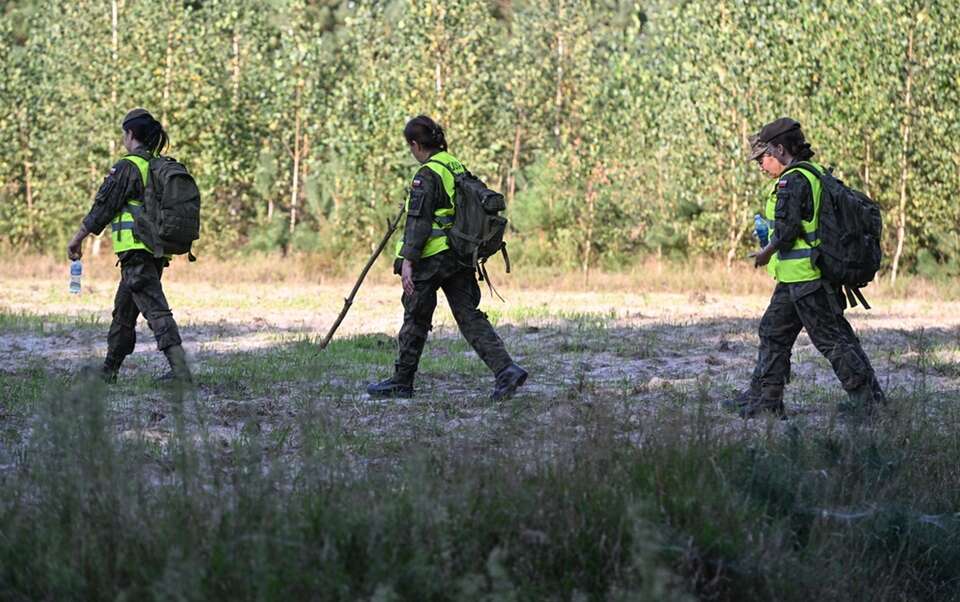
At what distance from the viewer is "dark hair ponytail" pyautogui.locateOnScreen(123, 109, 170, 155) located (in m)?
10.0

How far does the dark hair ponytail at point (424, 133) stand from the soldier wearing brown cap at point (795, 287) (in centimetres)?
219

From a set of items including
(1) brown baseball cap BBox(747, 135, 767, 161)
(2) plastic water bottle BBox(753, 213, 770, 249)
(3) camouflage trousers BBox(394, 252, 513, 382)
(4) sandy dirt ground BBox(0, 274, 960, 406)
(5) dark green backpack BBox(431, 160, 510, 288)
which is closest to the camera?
(1) brown baseball cap BBox(747, 135, 767, 161)

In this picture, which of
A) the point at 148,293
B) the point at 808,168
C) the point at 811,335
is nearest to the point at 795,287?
the point at 811,335

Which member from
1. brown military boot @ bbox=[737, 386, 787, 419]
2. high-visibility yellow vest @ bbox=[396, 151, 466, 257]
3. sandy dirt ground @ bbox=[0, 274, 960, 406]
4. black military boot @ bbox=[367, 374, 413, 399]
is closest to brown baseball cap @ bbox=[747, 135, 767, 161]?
brown military boot @ bbox=[737, 386, 787, 419]

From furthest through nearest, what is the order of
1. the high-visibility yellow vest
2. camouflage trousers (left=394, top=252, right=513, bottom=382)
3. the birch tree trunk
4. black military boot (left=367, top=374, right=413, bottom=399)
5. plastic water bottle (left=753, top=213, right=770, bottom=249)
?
the birch tree trunk < black military boot (left=367, top=374, right=413, bottom=399) < camouflage trousers (left=394, top=252, right=513, bottom=382) < the high-visibility yellow vest < plastic water bottle (left=753, top=213, right=770, bottom=249)

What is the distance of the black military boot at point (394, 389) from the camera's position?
10.3m

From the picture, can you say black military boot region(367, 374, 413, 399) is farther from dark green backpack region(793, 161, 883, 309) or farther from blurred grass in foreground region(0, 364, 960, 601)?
blurred grass in foreground region(0, 364, 960, 601)

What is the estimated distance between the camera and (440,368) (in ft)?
40.2

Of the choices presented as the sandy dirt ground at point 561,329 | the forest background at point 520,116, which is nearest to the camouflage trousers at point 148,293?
the sandy dirt ground at point 561,329

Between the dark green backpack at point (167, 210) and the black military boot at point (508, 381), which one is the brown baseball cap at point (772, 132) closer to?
the black military boot at point (508, 381)

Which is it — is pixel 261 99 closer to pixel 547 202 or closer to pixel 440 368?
pixel 547 202

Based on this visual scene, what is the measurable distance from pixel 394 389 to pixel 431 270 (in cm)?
103

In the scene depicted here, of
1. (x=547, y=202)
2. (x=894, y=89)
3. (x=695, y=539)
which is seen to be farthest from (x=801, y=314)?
(x=547, y=202)

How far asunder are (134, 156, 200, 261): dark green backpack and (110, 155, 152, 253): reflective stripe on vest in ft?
0.13
